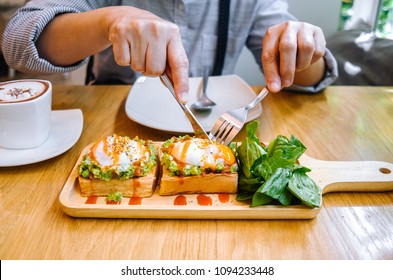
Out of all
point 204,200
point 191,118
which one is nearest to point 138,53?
point 191,118

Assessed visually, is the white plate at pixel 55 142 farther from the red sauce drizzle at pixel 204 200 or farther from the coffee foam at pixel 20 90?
the red sauce drizzle at pixel 204 200

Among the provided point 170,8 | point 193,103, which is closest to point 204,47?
point 170,8

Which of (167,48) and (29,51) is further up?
(167,48)

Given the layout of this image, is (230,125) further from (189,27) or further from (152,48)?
Answer: (189,27)

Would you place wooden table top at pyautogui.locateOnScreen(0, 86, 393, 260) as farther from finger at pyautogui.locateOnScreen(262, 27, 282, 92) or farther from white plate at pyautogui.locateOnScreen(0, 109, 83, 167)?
finger at pyautogui.locateOnScreen(262, 27, 282, 92)

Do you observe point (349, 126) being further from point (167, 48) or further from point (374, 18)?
point (374, 18)

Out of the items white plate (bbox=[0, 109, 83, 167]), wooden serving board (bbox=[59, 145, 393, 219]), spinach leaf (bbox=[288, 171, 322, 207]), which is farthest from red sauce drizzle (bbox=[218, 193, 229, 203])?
white plate (bbox=[0, 109, 83, 167])

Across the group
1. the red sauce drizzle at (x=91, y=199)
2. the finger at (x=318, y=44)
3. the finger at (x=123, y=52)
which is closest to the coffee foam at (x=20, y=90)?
the finger at (x=123, y=52)
